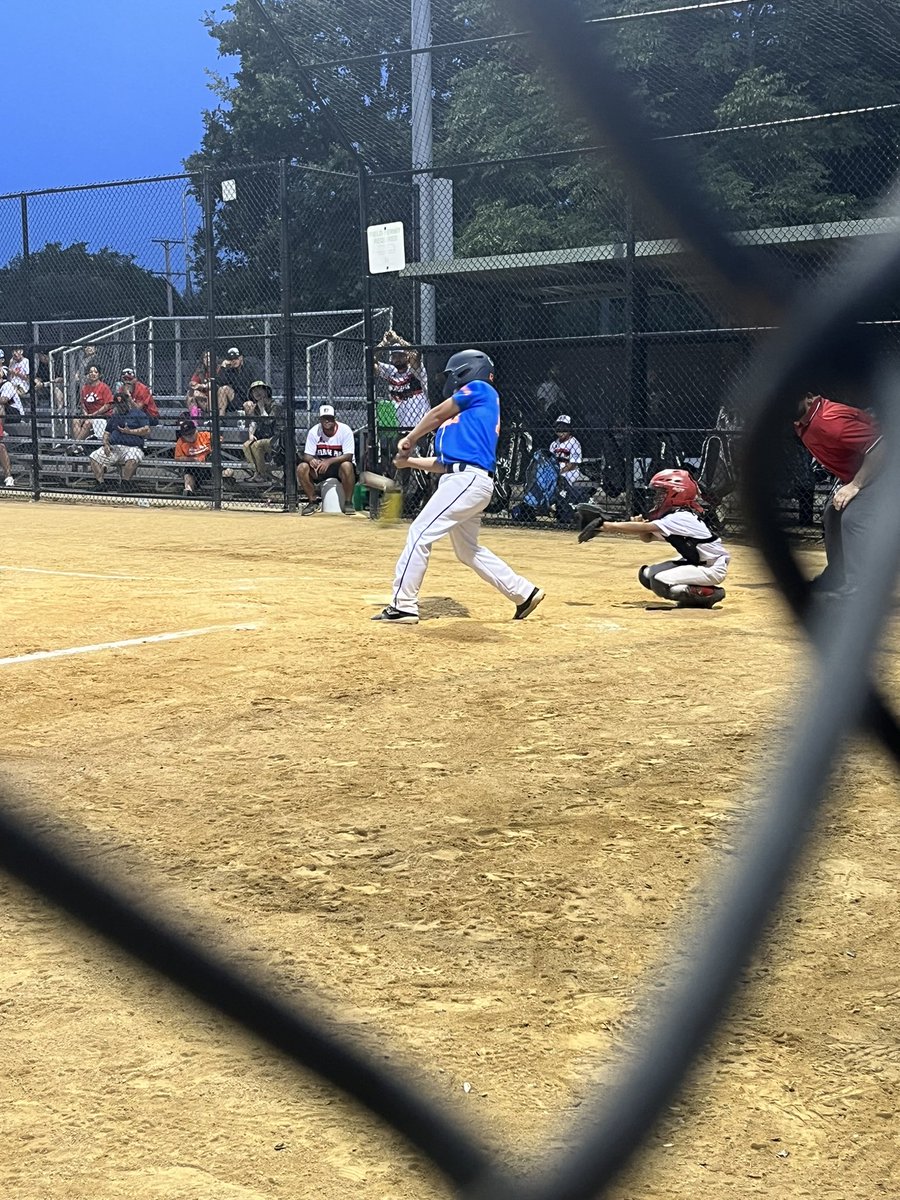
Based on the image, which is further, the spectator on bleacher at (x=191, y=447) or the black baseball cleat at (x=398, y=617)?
the spectator on bleacher at (x=191, y=447)

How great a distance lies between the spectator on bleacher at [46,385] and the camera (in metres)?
20.4

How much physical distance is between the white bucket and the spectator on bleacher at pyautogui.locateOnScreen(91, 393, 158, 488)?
429 cm

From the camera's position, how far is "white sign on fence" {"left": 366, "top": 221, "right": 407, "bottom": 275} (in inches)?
564

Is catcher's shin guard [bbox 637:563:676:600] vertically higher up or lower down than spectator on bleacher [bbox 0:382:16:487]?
lower down

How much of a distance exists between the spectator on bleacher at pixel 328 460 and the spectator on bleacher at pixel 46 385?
5.77 meters

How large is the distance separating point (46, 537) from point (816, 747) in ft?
40.9

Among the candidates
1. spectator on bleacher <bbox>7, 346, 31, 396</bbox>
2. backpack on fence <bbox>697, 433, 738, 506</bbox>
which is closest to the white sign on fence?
spectator on bleacher <bbox>7, 346, 31, 396</bbox>

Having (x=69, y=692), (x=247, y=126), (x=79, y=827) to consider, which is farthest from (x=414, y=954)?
(x=247, y=126)

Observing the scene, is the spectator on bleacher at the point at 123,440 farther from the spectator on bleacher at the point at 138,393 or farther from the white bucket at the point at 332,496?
the white bucket at the point at 332,496

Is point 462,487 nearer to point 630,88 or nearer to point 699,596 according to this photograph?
point 699,596

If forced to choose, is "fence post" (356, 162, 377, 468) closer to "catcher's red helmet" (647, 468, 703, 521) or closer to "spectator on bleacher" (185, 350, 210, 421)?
"spectator on bleacher" (185, 350, 210, 421)

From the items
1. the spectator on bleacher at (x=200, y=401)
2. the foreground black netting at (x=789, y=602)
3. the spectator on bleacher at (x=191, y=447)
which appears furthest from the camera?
the spectator on bleacher at (x=200, y=401)

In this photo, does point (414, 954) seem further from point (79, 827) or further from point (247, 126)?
point (247, 126)

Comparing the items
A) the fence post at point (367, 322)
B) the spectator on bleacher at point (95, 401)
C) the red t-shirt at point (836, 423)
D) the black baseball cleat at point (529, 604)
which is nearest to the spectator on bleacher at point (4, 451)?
the spectator on bleacher at point (95, 401)
